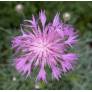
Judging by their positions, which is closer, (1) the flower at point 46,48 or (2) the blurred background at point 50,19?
(1) the flower at point 46,48

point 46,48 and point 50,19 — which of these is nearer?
point 46,48

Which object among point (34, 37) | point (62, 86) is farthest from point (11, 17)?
point (34, 37)

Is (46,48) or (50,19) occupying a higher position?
(50,19)

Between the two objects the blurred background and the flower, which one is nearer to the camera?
the flower

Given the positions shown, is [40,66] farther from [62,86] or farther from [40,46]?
[62,86]
